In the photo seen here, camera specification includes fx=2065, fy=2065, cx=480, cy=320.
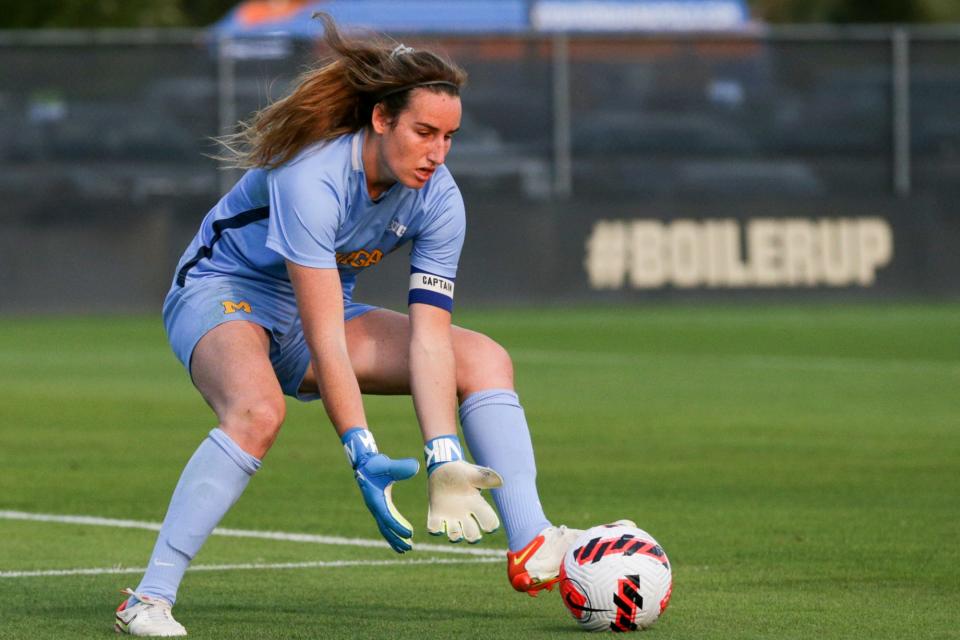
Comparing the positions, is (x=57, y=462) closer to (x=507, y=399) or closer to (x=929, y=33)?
(x=507, y=399)

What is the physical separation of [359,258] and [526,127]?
18.0m

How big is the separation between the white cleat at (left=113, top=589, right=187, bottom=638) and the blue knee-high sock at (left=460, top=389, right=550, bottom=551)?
3.43 ft

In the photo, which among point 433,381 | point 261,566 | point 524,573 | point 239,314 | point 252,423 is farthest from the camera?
point 261,566

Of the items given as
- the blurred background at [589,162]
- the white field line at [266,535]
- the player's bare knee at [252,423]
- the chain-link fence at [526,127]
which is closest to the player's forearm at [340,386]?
the player's bare knee at [252,423]

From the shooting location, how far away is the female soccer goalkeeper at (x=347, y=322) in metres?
5.95

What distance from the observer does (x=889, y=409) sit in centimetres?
1322

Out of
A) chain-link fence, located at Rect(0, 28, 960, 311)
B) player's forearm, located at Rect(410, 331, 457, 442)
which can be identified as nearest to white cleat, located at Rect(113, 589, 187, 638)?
player's forearm, located at Rect(410, 331, 457, 442)

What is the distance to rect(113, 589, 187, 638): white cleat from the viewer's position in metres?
5.94

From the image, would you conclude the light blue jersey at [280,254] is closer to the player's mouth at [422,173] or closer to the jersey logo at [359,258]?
the jersey logo at [359,258]

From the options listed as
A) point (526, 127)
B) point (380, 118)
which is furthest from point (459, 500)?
point (526, 127)

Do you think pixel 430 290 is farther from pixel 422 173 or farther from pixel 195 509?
pixel 195 509

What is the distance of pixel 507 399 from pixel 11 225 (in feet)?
56.1

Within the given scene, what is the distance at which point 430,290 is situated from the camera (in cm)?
642

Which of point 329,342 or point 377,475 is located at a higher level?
point 329,342
